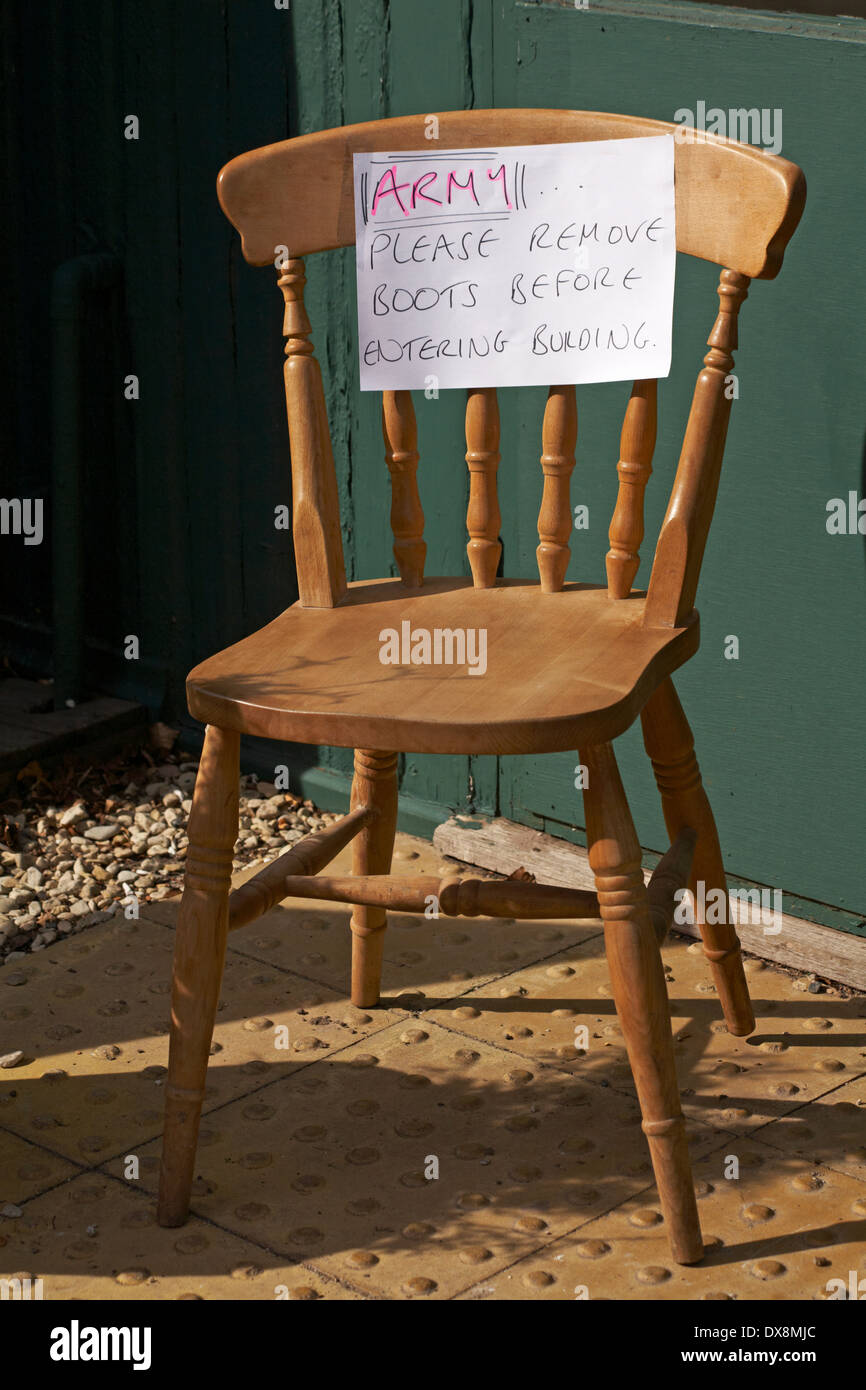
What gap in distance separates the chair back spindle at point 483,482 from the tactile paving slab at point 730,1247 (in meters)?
0.87

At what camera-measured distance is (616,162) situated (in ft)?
7.18

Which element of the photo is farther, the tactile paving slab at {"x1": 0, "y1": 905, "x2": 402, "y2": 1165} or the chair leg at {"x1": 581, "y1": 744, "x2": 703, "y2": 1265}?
the tactile paving slab at {"x1": 0, "y1": 905, "x2": 402, "y2": 1165}

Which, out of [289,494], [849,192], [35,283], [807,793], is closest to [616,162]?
[849,192]

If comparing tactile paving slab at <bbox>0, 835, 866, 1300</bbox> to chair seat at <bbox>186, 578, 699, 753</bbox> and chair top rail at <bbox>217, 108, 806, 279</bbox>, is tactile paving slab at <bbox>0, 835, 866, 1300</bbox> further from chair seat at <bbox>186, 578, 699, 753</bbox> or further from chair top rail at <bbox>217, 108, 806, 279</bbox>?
chair top rail at <bbox>217, 108, 806, 279</bbox>

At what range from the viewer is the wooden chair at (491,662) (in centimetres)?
198

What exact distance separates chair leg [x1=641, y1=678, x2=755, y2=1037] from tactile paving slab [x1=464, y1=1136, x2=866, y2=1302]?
0.32 meters

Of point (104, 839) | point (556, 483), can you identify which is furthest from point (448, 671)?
point (104, 839)

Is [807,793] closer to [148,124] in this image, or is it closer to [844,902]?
[844,902]

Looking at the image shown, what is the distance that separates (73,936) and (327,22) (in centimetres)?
170

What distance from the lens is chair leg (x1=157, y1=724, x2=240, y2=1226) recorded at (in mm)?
2066

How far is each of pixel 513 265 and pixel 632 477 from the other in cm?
34

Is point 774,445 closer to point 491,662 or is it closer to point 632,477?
point 632,477

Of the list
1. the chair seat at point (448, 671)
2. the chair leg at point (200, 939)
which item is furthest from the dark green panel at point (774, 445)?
the chair leg at point (200, 939)

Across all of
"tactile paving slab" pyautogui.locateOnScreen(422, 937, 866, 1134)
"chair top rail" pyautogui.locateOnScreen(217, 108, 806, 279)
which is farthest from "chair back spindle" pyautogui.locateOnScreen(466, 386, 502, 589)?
"tactile paving slab" pyautogui.locateOnScreen(422, 937, 866, 1134)
